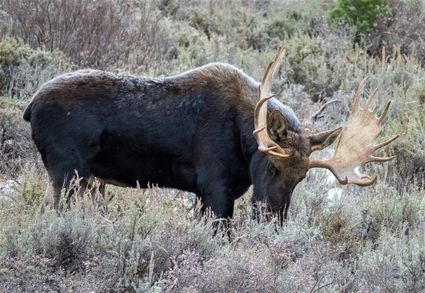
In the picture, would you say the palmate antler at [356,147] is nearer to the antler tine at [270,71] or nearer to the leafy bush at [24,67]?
the antler tine at [270,71]

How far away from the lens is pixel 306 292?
604 cm

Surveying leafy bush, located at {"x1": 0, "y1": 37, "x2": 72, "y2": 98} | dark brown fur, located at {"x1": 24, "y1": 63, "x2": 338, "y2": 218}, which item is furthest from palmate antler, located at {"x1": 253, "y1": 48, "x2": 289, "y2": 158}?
leafy bush, located at {"x1": 0, "y1": 37, "x2": 72, "y2": 98}

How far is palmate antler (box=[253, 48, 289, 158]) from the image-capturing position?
7.07 metres

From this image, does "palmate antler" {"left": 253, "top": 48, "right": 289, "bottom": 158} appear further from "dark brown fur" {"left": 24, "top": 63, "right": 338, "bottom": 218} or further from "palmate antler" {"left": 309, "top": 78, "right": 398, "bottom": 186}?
"palmate antler" {"left": 309, "top": 78, "right": 398, "bottom": 186}

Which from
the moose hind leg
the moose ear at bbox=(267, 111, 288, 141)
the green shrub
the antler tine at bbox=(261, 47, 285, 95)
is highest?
the antler tine at bbox=(261, 47, 285, 95)

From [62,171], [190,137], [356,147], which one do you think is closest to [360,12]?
[356,147]

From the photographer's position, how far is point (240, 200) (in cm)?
850

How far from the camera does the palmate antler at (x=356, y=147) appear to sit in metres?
7.37

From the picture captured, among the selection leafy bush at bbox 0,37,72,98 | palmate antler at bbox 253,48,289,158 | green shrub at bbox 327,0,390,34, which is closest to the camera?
palmate antler at bbox 253,48,289,158

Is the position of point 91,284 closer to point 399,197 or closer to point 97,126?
point 97,126

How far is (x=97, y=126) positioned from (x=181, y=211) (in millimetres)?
947

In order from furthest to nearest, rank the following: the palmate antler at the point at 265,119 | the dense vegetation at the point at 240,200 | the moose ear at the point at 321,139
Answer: the moose ear at the point at 321,139 → the palmate antler at the point at 265,119 → the dense vegetation at the point at 240,200

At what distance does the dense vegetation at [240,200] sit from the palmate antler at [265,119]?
558mm

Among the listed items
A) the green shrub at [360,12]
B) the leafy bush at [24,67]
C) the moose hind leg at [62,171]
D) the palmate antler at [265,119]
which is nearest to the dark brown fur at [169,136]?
the moose hind leg at [62,171]
